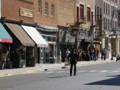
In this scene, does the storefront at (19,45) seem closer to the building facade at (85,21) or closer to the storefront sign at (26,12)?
the storefront sign at (26,12)

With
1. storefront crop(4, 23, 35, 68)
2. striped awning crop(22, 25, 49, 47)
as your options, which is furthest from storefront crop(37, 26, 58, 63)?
storefront crop(4, 23, 35, 68)

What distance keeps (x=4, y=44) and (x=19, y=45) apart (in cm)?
140

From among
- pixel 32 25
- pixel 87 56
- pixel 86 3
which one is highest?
pixel 86 3

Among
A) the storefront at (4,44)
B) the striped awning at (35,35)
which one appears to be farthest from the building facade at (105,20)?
the storefront at (4,44)

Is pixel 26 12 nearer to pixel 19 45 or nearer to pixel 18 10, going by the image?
pixel 18 10

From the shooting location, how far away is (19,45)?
132 feet

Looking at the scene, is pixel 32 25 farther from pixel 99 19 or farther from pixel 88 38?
pixel 99 19

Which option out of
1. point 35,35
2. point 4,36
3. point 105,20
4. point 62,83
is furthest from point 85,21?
point 62,83

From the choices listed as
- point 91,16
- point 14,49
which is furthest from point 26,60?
point 91,16

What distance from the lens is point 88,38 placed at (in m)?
67.2

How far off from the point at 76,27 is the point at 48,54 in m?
9.19

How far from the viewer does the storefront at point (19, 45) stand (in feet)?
128

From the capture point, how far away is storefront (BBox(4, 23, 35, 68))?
38.9m

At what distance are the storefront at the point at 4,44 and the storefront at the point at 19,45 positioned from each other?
2.20 ft
